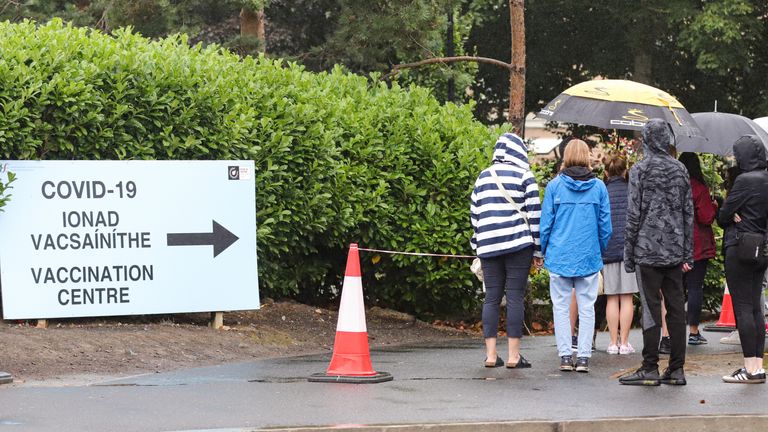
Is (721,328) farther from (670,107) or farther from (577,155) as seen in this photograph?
(577,155)

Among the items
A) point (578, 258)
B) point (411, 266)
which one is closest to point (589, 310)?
A: point (578, 258)

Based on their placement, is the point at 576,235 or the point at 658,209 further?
the point at 576,235

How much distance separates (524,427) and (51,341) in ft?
13.7

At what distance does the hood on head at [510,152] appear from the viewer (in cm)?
962

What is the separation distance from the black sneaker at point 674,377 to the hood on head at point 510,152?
1842 millimetres

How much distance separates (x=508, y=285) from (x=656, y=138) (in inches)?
65.1

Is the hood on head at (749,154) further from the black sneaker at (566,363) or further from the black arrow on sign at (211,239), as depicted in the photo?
the black arrow on sign at (211,239)

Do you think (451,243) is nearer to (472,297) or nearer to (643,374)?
(472,297)

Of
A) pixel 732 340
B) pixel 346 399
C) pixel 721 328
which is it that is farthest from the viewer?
pixel 721 328

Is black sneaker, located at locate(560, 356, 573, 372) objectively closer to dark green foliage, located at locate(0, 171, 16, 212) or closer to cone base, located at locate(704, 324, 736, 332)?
cone base, located at locate(704, 324, 736, 332)

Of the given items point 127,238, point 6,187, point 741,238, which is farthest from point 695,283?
point 6,187

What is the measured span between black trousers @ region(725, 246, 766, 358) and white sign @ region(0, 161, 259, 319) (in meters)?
4.13

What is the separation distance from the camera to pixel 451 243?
41.5 feet

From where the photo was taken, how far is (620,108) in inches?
436
